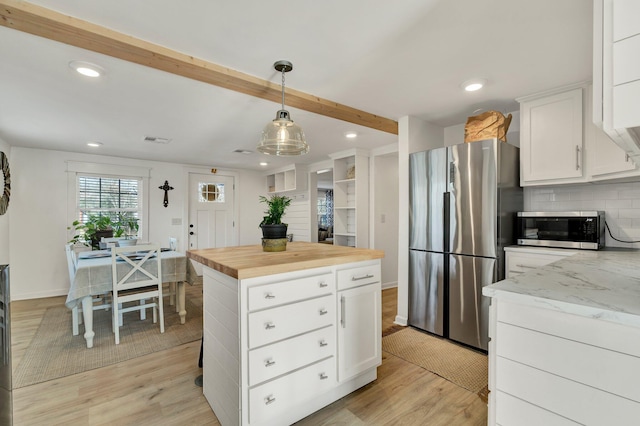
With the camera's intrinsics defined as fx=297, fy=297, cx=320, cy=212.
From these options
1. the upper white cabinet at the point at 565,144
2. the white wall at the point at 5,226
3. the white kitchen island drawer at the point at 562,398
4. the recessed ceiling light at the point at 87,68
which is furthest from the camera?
the white wall at the point at 5,226

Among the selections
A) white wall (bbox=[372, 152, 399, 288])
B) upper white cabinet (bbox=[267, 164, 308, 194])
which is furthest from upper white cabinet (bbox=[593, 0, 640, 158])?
upper white cabinet (bbox=[267, 164, 308, 194])

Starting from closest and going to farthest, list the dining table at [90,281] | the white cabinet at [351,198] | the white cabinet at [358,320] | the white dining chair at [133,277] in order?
the white cabinet at [358,320], the dining table at [90,281], the white dining chair at [133,277], the white cabinet at [351,198]

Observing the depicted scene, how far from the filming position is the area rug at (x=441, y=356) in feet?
7.30

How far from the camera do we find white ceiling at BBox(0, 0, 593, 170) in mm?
1558

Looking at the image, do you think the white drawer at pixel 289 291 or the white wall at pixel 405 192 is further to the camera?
the white wall at pixel 405 192

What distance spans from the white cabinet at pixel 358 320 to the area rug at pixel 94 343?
5.83 feet

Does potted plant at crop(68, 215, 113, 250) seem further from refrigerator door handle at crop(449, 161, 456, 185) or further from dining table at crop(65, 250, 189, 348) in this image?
refrigerator door handle at crop(449, 161, 456, 185)

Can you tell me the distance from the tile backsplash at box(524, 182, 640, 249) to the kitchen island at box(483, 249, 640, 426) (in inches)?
73.8

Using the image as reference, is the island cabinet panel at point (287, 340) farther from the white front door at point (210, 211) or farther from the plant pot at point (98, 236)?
the white front door at point (210, 211)

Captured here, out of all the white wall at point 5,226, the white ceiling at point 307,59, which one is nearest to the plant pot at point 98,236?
the white wall at point 5,226

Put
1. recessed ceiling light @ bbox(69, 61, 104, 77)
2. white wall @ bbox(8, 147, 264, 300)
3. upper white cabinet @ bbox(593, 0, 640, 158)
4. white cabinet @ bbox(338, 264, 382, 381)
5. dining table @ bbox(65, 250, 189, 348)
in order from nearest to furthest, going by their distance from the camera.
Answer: upper white cabinet @ bbox(593, 0, 640, 158) < white cabinet @ bbox(338, 264, 382, 381) < recessed ceiling light @ bbox(69, 61, 104, 77) < dining table @ bbox(65, 250, 189, 348) < white wall @ bbox(8, 147, 264, 300)

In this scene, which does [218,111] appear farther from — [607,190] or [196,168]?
[607,190]

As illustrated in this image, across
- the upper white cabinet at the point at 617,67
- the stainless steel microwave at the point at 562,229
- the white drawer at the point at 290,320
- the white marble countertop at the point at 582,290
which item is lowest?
the white drawer at the point at 290,320

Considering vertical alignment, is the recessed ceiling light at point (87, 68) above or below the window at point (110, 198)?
above
